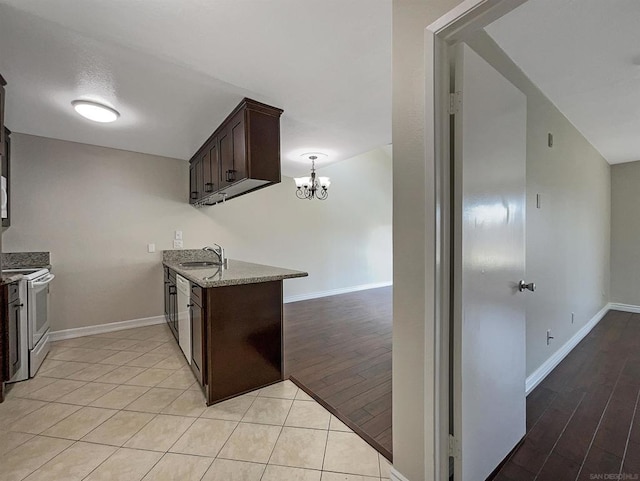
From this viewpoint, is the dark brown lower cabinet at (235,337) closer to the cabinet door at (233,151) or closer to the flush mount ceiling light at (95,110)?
the cabinet door at (233,151)

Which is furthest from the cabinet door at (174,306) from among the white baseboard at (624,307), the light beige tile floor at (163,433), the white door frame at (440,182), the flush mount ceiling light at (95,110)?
the white baseboard at (624,307)

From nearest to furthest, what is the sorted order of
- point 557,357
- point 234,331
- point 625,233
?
point 234,331
point 557,357
point 625,233

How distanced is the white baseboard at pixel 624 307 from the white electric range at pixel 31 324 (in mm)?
7632

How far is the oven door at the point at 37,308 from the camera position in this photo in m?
2.47

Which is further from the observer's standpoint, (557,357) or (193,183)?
(193,183)

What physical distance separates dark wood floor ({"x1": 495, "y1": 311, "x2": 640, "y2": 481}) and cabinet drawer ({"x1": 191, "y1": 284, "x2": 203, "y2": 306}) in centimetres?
210

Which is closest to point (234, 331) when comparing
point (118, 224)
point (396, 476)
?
point (396, 476)

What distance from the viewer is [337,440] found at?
167cm

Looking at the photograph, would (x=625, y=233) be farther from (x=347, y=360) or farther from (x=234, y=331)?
(x=234, y=331)

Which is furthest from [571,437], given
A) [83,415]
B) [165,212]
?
[165,212]

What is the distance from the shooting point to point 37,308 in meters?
2.62

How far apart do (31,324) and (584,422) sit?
14.5 feet

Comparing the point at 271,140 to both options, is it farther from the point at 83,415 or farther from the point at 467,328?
the point at 83,415

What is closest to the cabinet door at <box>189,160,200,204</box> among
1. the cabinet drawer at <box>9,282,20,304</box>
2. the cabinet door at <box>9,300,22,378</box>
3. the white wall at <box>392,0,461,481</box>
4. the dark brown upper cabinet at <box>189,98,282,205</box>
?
the dark brown upper cabinet at <box>189,98,282,205</box>
